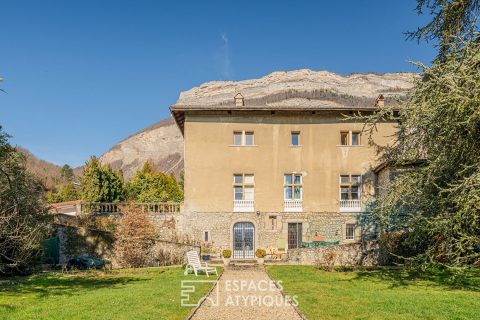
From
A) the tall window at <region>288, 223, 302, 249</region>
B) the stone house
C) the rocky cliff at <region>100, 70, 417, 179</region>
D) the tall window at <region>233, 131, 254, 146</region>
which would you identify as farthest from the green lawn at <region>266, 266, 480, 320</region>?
the rocky cliff at <region>100, 70, 417, 179</region>

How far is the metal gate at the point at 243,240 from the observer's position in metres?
23.3

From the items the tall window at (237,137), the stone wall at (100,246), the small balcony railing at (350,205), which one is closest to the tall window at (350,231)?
the small balcony railing at (350,205)

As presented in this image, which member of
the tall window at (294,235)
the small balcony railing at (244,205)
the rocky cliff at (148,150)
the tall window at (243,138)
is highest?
the rocky cliff at (148,150)

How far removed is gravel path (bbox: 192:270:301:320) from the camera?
794 centimetres

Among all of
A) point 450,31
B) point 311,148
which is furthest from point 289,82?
point 450,31

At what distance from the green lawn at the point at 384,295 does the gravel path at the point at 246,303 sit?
0.44m

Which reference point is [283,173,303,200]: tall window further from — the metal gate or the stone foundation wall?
the metal gate

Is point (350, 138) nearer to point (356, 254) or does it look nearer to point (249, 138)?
point (249, 138)

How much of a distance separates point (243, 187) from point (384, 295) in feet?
47.2

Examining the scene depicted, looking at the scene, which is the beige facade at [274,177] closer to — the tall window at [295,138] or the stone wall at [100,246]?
the tall window at [295,138]

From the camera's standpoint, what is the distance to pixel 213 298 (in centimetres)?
979

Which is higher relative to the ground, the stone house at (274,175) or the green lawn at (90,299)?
the stone house at (274,175)

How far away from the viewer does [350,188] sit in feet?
78.3

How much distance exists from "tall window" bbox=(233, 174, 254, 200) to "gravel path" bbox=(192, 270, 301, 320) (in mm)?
10617
